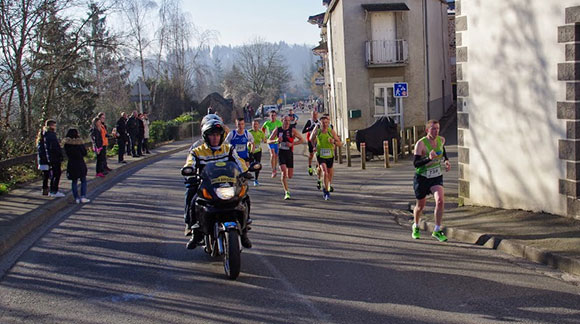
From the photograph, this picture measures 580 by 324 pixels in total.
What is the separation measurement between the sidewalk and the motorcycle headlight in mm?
3741

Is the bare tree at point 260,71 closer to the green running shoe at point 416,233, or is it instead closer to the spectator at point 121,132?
the spectator at point 121,132

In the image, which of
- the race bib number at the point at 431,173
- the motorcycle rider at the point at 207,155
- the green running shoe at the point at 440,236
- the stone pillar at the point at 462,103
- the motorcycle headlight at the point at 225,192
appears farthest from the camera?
the stone pillar at the point at 462,103

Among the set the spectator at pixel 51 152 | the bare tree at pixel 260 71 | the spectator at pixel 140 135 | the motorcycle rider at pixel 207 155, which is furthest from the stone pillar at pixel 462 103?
the bare tree at pixel 260 71

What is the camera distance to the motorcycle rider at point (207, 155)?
25.7 ft

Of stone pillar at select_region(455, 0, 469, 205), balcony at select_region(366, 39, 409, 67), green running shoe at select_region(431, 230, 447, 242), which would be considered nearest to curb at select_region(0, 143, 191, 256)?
green running shoe at select_region(431, 230, 447, 242)

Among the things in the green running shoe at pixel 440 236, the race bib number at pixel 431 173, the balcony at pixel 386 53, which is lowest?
the green running shoe at pixel 440 236

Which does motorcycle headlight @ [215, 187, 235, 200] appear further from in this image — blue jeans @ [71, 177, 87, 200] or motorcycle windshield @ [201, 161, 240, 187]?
blue jeans @ [71, 177, 87, 200]

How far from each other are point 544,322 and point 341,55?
2643 cm

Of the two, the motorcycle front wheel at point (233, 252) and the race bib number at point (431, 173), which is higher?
the race bib number at point (431, 173)

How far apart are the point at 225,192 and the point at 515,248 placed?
3.82 m

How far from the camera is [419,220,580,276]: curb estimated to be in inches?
294

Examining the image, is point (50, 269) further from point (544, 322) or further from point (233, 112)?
point (233, 112)

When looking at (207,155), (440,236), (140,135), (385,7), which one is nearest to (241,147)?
(440,236)

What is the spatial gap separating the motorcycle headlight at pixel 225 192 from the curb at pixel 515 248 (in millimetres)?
3733
